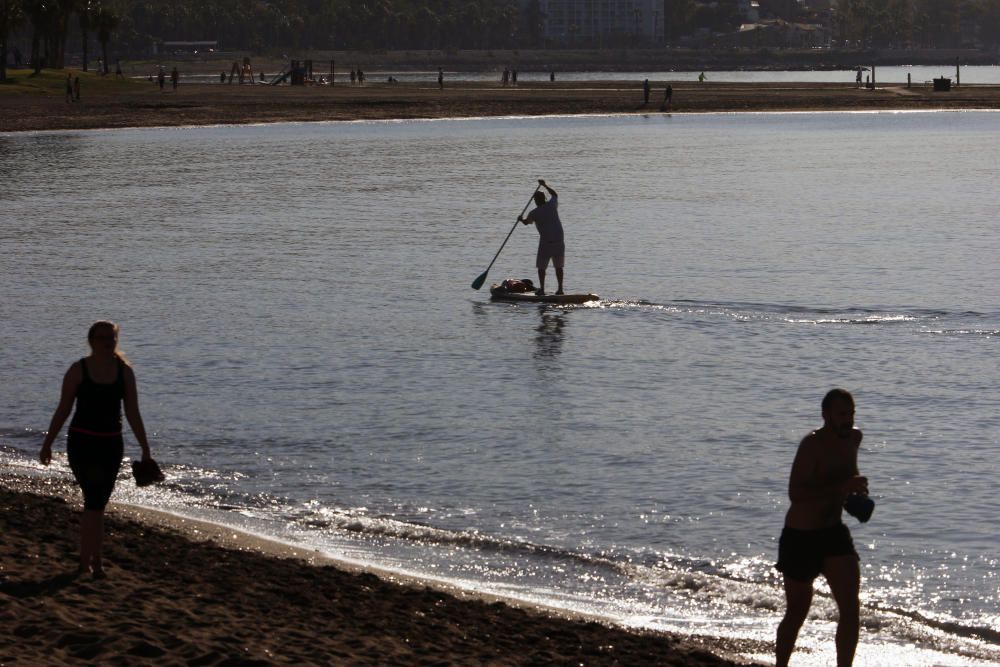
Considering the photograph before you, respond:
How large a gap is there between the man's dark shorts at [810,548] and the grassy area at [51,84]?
8795 centimetres

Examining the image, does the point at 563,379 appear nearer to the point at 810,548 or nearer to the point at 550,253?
the point at 550,253

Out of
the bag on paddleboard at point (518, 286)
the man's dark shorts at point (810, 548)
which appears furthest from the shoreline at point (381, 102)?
the man's dark shorts at point (810, 548)

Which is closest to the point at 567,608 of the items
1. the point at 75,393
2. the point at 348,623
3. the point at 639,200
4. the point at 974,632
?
the point at 348,623

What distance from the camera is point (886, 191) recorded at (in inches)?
1908

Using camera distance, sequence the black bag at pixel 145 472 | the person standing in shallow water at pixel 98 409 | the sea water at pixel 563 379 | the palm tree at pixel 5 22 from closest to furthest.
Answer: the person standing in shallow water at pixel 98 409
the black bag at pixel 145 472
the sea water at pixel 563 379
the palm tree at pixel 5 22

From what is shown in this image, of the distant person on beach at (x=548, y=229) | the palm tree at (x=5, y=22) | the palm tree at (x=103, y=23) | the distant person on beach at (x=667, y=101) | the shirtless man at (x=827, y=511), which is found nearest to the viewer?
the shirtless man at (x=827, y=511)

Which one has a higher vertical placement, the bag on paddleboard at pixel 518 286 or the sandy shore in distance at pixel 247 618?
the bag on paddleboard at pixel 518 286

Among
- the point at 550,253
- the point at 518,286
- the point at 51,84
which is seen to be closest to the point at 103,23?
the point at 51,84

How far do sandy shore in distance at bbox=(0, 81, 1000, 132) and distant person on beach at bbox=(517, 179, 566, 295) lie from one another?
5506 cm

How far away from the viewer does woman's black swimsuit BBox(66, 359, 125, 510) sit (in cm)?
973

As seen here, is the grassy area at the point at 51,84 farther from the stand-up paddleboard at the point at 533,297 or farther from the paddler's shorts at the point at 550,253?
the paddler's shorts at the point at 550,253

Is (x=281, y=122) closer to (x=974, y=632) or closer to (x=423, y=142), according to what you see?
(x=423, y=142)

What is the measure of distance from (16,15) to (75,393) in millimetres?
101998

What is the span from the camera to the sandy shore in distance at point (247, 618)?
341 inches
